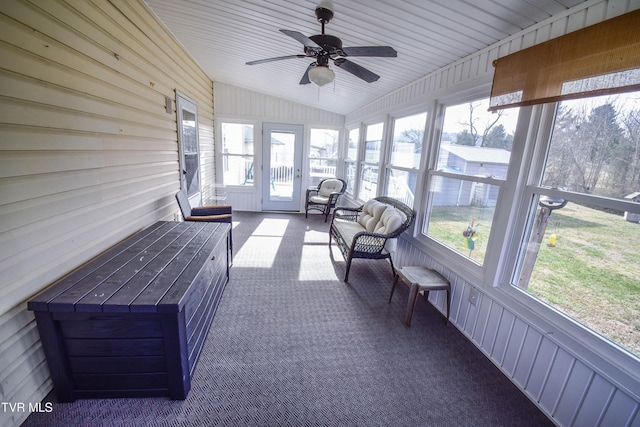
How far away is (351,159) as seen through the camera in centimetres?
556

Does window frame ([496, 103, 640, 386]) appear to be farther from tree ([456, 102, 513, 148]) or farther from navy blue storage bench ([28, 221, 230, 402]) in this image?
navy blue storage bench ([28, 221, 230, 402])

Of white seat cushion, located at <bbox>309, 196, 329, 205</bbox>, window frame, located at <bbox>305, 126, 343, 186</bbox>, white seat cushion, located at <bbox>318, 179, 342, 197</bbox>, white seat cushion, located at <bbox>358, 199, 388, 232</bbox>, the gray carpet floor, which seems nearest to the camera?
the gray carpet floor

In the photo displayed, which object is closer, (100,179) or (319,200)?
(100,179)

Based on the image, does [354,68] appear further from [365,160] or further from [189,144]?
[189,144]

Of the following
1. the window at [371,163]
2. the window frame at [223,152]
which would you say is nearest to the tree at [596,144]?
the window at [371,163]

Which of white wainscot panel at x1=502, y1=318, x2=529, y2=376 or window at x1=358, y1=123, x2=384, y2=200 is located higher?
window at x1=358, y1=123, x2=384, y2=200

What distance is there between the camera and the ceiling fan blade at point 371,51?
1847 mm

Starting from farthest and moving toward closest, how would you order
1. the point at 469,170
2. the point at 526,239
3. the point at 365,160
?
the point at 365,160
the point at 469,170
the point at 526,239

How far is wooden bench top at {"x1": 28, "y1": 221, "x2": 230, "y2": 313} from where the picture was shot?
1.31 m

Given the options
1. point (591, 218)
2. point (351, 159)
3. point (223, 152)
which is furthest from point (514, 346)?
point (223, 152)

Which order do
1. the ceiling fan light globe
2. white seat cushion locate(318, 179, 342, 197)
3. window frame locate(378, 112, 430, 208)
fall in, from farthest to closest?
1. white seat cushion locate(318, 179, 342, 197)
2. window frame locate(378, 112, 430, 208)
3. the ceiling fan light globe

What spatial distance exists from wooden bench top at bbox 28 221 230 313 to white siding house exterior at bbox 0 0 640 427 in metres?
0.14

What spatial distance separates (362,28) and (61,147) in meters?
2.32

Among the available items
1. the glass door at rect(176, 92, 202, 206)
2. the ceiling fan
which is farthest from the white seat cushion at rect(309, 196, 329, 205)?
the ceiling fan
